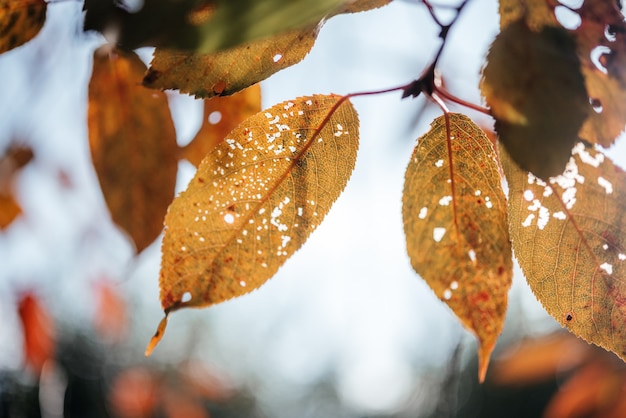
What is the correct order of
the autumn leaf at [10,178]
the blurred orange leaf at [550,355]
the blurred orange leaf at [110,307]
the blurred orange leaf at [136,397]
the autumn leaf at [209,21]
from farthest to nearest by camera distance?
the blurred orange leaf at [136,397] < the blurred orange leaf at [110,307] < the blurred orange leaf at [550,355] < the autumn leaf at [10,178] < the autumn leaf at [209,21]

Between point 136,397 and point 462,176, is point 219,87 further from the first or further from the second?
point 136,397

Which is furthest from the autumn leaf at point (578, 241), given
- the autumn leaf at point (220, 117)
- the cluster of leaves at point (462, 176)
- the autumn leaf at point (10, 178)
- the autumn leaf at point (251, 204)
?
the autumn leaf at point (10, 178)

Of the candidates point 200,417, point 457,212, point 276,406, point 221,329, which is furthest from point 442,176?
point 276,406

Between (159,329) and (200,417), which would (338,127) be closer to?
(159,329)

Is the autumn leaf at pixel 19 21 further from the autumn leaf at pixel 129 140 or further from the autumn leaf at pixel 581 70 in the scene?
the autumn leaf at pixel 581 70

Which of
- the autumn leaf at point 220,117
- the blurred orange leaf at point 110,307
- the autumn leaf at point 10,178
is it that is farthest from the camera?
the blurred orange leaf at point 110,307

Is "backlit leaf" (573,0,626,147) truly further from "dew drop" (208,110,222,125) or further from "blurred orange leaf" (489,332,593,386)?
"blurred orange leaf" (489,332,593,386)

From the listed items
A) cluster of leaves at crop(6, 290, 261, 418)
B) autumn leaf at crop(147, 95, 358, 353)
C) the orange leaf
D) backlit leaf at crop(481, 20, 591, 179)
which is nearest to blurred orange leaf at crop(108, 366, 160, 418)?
cluster of leaves at crop(6, 290, 261, 418)
